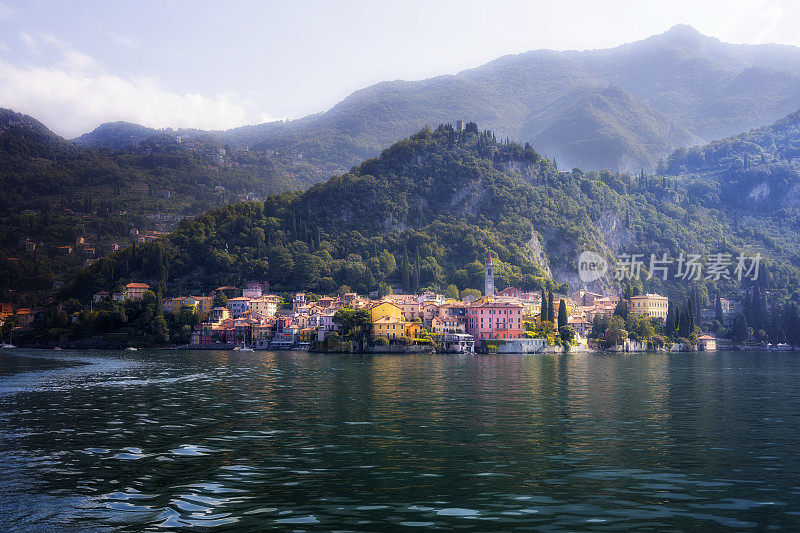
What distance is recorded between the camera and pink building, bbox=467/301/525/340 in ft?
383

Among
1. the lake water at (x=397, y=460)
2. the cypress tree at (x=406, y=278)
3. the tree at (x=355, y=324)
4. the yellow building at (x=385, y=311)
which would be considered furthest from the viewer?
the cypress tree at (x=406, y=278)

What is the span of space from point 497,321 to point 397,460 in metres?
98.9

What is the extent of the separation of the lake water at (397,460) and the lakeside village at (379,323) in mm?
69252

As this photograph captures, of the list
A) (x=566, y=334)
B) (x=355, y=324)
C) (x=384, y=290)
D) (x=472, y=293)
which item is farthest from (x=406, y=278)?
(x=355, y=324)

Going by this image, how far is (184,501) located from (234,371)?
46.8 metres

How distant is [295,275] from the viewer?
544ft

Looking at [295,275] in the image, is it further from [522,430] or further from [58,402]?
[522,430]

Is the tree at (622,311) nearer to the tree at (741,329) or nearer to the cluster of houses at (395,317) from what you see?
the cluster of houses at (395,317)

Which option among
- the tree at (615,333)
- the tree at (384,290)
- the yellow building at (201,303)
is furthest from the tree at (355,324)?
the yellow building at (201,303)

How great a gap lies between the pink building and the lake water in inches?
2951

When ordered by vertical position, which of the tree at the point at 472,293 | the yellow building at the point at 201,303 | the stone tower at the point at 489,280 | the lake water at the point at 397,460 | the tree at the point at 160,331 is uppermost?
the stone tower at the point at 489,280

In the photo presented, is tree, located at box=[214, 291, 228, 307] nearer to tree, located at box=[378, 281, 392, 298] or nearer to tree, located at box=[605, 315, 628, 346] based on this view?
tree, located at box=[378, 281, 392, 298]

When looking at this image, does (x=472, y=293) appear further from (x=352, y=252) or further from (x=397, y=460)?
(x=397, y=460)

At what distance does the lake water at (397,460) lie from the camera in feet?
48.8
